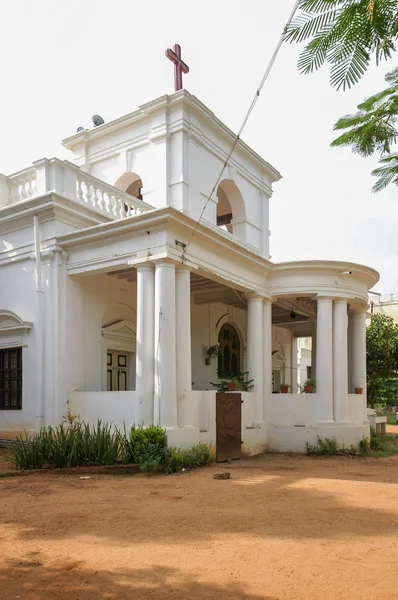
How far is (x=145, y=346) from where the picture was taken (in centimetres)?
1055

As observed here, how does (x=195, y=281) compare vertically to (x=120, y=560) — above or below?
above

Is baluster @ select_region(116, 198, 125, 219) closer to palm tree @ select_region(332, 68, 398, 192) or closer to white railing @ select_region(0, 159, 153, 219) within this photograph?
white railing @ select_region(0, 159, 153, 219)

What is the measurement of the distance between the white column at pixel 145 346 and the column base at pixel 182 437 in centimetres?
47

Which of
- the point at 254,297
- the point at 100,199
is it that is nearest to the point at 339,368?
the point at 254,297

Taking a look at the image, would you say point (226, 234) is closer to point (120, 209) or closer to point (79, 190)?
point (120, 209)

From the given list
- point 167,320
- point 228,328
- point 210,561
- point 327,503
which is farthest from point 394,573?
point 228,328

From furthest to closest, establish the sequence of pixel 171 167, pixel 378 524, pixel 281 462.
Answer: pixel 171 167, pixel 281 462, pixel 378 524

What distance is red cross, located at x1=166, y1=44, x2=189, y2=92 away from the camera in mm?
15149

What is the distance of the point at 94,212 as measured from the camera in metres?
12.4

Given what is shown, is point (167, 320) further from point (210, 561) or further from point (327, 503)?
point (210, 561)

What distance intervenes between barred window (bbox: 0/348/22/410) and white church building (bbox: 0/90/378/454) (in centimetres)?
4

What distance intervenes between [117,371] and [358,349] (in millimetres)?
6830

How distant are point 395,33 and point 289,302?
43.1ft

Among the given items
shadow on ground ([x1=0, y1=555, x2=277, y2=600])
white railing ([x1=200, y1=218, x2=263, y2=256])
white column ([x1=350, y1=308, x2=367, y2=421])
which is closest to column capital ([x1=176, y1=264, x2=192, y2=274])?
white railing ([x1=200, y1=218, x2=263, y2=256])
